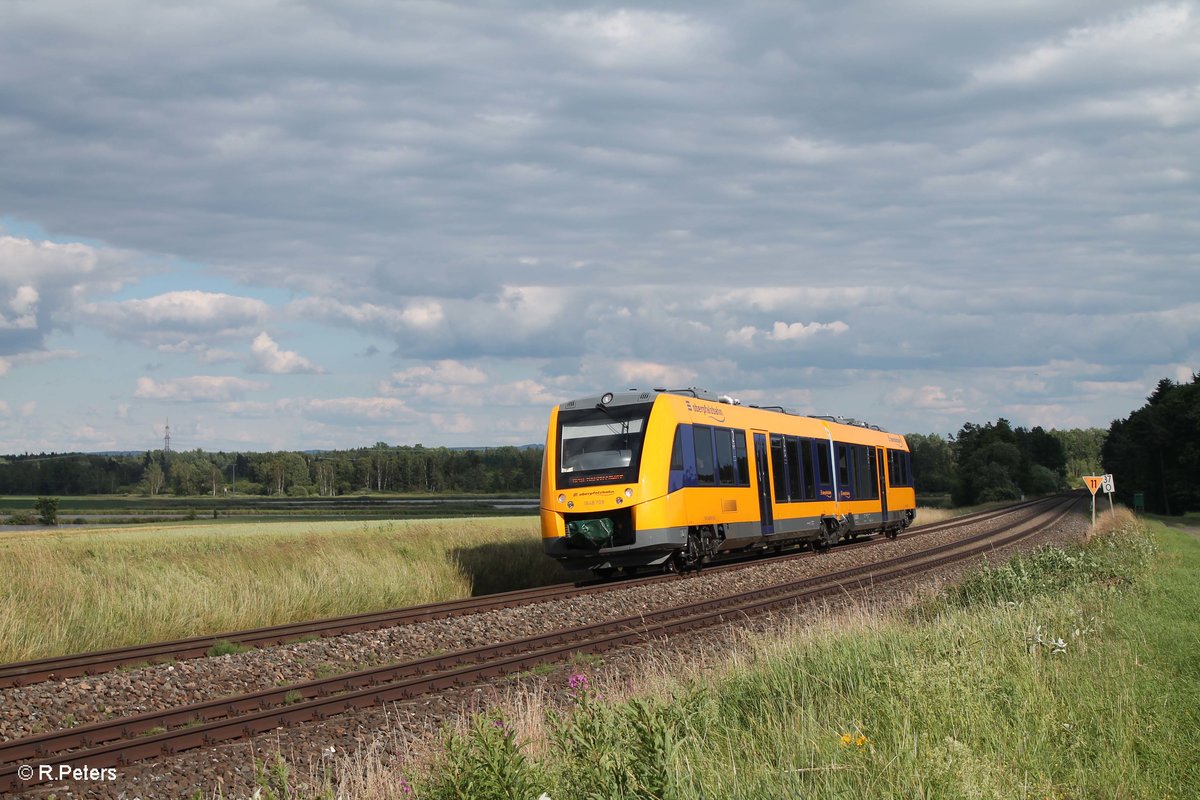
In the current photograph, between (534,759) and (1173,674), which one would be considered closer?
(534,759)

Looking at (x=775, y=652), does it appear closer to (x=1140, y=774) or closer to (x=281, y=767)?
(x=1140, y=774)

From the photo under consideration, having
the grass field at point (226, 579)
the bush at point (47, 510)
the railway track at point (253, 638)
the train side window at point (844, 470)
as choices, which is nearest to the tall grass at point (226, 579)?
the grass field at point (226, 579)

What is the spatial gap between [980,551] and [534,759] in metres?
26.2

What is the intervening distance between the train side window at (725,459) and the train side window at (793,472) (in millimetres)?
3688

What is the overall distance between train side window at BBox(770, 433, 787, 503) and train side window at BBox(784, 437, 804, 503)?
290 millimetres

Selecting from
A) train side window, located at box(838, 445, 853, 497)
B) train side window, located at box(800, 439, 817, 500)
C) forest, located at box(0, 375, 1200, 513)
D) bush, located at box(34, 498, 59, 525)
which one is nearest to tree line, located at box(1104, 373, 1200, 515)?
forest, located at box(0, 375, 1200, 513)

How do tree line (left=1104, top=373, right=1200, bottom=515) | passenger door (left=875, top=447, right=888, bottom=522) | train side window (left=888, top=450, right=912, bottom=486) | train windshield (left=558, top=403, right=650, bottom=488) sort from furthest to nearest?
tree line (left=1104, top=373, right=1200, bottom=515), train side window (left=888, top=450, right=912, bottom=486), passenger door (left=875, top=447, right=888, bottom=522), train windshield (left=558, top=403, right=650, bottom=488)

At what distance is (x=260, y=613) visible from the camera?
17.6m

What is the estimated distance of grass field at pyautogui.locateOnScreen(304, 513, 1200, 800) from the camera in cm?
565

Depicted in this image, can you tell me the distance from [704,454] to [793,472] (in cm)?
587

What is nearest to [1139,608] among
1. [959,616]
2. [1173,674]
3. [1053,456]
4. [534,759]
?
[959,616]

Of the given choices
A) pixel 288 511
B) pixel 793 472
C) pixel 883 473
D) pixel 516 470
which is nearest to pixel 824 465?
pixel 793 472

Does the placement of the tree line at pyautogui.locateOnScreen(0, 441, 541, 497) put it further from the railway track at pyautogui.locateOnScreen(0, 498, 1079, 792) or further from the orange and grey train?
the railway track at pyautogui.locateOnScreen(0, 498, 1079, 792)

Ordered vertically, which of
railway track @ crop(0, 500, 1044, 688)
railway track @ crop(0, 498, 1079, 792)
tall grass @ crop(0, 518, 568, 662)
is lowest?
railway track @ crop(0, 498, 1079, 792)
